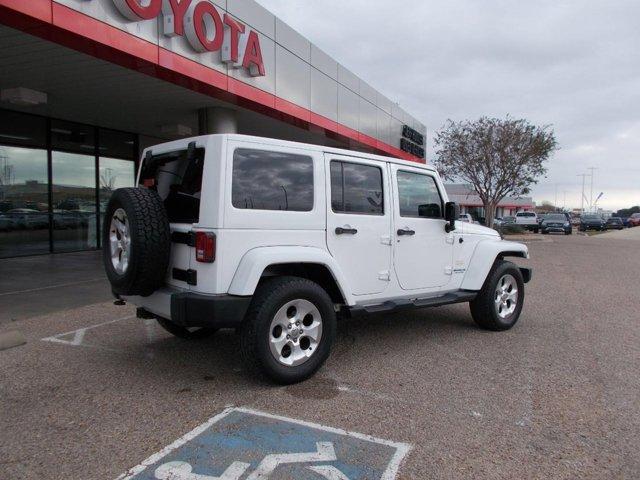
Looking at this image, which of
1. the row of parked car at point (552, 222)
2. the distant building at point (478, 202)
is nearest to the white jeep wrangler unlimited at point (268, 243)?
the row of parked car at point (552, 222)

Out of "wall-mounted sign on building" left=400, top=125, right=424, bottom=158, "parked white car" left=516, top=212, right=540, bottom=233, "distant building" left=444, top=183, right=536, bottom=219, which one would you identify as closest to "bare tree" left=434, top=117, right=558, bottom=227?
"wall-mounted sign on building" left=400, top=125, right=424, bottom=158

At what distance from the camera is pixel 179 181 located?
14.0 feet

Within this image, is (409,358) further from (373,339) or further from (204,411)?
(204,411)

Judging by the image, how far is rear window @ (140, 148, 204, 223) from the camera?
159 inches

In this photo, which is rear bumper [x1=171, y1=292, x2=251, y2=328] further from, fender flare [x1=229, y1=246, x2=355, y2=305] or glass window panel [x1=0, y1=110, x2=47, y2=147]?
glass window panel [x1=0, y1=110, x2=47, y2=147]

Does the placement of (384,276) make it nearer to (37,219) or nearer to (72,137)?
(37,219)

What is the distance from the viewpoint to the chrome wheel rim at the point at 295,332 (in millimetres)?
4043

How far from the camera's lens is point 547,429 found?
11.4ft

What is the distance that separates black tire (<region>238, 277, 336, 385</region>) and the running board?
46cm

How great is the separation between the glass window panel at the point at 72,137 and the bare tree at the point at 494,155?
17776 mm

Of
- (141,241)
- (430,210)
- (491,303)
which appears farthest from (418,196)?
(141,241)

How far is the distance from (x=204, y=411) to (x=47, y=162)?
1125 centimetres

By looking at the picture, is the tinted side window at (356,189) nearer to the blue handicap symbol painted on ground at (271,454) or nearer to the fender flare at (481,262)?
the fender flare at (481,262)

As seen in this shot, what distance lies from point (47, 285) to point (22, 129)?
5.43m
